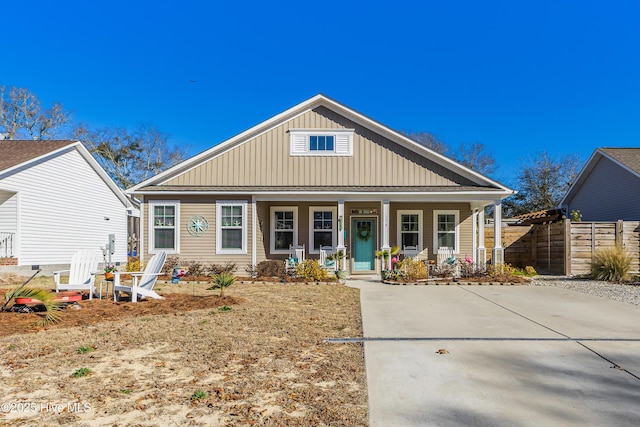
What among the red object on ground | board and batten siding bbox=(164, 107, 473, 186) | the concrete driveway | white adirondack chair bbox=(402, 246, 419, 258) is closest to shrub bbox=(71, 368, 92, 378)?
the concrete driveway

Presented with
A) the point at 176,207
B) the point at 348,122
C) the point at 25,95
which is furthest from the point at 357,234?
the point at 25,95

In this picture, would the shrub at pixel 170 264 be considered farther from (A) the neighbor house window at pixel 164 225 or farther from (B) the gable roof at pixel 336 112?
(B) the gable roof at pixel 336 112

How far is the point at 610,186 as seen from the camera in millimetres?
19438

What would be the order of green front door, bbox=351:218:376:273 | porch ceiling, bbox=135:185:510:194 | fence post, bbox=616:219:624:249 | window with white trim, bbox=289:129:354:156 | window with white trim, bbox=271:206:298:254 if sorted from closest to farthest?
1. porch ceiling, bbox=135:185:510:194
2. window with white trim, bbox=289:129:354:156
3. fence post, bbox=616:219:624:249
4. window with white trim, bbox=271:206:298:254
5. green front door, bbox=351:218:376:273

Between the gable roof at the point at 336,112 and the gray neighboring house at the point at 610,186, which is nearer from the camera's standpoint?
the gable roof at the point at 336,112

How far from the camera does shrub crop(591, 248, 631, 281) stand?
13.1 m

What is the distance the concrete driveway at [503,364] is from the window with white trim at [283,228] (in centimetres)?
722

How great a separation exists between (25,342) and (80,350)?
90 cm

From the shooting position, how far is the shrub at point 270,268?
46.4 ft

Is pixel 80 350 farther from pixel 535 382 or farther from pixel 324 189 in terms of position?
pixel 324 189

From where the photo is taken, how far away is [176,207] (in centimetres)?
1470

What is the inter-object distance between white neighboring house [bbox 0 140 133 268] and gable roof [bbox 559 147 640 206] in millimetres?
21909

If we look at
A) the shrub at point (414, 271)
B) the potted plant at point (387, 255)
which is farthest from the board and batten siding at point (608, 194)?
the potted plant at point (387, 255)

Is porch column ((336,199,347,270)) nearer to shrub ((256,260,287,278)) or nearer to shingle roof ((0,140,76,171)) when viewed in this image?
shrub ((256,260,287,278))
